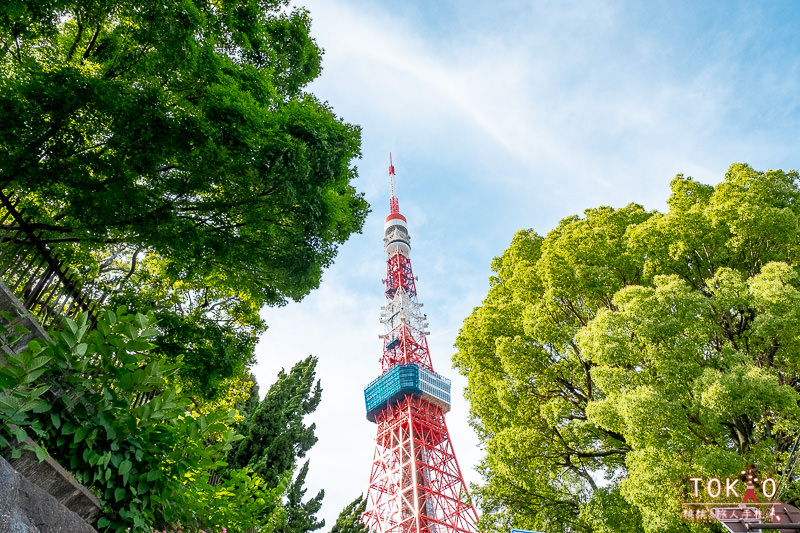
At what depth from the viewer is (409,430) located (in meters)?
36.4

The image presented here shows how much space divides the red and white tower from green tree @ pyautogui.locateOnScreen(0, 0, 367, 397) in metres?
28.4

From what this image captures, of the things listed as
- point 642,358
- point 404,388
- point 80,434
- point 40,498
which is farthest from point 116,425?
point 404,388

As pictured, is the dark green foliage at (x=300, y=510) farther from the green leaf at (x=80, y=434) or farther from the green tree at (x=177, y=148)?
the green leaf at (x=80, y=434)

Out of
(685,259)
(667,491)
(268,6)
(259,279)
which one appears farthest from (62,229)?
(685,259)

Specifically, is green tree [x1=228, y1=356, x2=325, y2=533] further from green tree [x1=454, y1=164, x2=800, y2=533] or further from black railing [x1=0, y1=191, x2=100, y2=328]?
black railing [x1=0, y1=191, x2=100, y2=328]

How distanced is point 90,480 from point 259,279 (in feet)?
12.5

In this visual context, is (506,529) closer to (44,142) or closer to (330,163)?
(330,163)

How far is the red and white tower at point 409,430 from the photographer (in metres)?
32.7

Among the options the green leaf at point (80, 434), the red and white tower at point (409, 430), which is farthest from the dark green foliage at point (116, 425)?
the red and white tower at point (409, 430)

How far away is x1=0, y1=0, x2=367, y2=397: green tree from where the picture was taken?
184 inches

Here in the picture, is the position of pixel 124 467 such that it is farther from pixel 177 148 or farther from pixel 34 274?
pixel 177 148

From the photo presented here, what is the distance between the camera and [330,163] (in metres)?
5.94

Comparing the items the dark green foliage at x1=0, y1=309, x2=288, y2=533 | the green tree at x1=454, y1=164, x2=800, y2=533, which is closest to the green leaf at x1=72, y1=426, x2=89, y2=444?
the dark green foliage at x1=0, y1=309, x2=288, y2=533

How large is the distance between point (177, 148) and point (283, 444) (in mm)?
7790
